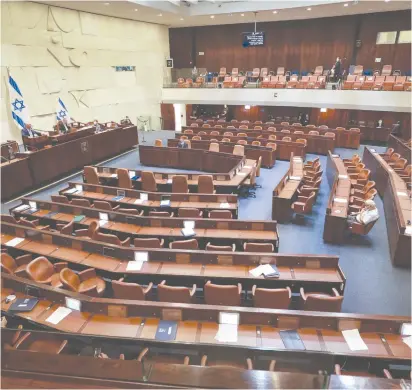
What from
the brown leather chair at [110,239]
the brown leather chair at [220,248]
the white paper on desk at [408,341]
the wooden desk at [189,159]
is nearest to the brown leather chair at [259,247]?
the brown leather chair at [220,248]

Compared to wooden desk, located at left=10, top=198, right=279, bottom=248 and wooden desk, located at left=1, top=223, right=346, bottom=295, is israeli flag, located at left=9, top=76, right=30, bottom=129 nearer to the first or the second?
wooden desk, located at left=10, top=198, right=279, bottom=248

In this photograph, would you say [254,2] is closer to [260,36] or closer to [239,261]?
[260,36]

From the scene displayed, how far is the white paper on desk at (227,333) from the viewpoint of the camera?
3.77 m

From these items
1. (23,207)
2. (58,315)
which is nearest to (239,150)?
(23,207)

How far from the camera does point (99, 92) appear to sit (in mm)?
15320

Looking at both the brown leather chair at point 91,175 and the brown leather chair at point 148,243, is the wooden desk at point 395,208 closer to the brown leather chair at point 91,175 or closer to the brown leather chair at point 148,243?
the brown leather chair at point 148,243

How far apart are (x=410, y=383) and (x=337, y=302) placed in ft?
5.81

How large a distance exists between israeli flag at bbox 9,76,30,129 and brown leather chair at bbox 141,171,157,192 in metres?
6.10

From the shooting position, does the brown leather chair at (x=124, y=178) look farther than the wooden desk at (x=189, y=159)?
No

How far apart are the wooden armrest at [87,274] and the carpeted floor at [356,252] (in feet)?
12.4

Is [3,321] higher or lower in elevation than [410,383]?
lower

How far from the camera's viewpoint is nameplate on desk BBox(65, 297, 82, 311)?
426 cm

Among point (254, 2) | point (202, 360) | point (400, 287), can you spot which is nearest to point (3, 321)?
point (202, 360)

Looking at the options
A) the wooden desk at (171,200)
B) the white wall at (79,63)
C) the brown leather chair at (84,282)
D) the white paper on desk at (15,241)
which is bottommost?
the brown leather chair at (84,282)
